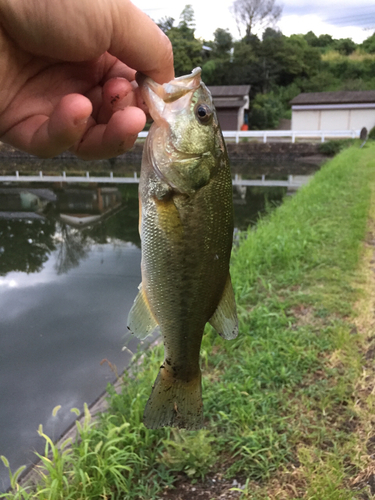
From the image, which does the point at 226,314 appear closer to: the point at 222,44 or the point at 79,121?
the point at 79,121

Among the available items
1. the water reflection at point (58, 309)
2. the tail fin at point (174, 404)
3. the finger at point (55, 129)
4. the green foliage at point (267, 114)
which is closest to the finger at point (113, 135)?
the finger at point (55, 129)

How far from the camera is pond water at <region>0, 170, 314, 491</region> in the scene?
454 centimetres

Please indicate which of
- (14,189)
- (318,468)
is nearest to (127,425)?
(318,468)

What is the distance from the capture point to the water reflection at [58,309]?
15.0ft

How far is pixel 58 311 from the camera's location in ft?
21.8

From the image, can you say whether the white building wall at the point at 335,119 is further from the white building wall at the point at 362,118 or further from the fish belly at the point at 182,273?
the fish belly at the point at 182,273

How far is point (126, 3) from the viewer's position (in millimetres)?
1521

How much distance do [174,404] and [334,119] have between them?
34913 mm

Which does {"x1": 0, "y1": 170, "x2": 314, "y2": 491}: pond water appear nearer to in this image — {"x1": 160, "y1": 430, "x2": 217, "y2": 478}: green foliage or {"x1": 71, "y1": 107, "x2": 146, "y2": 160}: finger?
{"x1": 160, "y1": 430, "x2": 217, "y2": 478}: green foliage

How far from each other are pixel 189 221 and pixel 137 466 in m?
2.19

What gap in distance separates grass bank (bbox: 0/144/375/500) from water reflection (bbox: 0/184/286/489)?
0.79 m

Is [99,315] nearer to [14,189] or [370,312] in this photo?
[370,312]

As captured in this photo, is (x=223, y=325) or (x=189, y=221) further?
(x=223, y=325)

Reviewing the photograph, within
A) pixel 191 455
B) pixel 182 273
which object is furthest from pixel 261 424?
pixel 182 273
